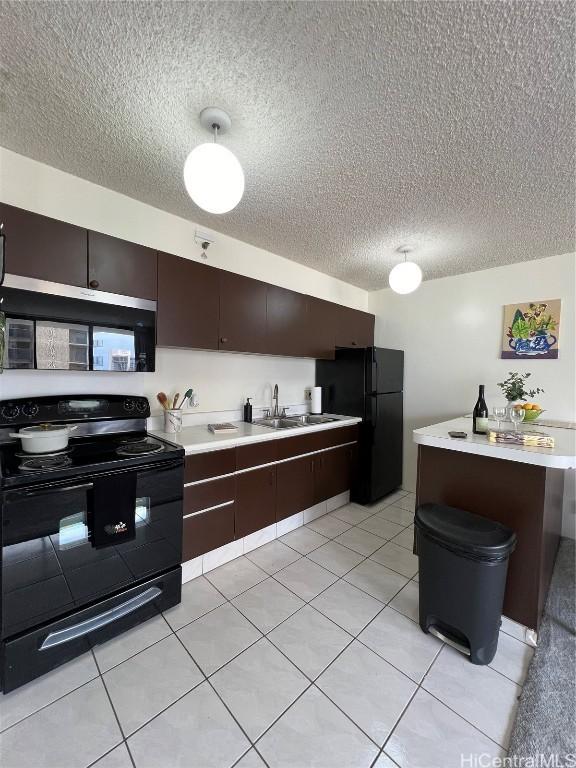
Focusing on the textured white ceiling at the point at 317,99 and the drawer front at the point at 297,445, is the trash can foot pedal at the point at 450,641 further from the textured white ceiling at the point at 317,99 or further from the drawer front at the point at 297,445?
the textured white ceiling at the point at 317,99

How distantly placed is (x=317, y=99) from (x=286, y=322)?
1577mm

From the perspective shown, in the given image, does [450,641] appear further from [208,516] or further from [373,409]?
[373,409]

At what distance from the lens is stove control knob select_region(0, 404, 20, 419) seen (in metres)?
1.57

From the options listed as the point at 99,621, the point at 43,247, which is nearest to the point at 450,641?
the point at 99,621

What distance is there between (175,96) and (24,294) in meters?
1.14

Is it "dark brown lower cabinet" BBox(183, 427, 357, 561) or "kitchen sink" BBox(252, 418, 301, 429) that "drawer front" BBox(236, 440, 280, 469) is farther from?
"kitchen sink" BBox(252, 418, 301, 429)

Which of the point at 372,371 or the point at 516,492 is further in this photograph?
the point at 372,371

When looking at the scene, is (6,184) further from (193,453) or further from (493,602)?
(493,602)

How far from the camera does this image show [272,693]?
1.25 m

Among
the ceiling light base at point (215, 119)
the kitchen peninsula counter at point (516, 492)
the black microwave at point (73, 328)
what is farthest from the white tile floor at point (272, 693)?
the ceiling light base at point (215, 119)

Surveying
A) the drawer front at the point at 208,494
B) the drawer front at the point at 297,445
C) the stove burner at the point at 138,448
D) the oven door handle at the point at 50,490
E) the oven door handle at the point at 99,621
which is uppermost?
the stove burner at the point at 138,448

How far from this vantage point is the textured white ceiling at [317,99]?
0.97 meters

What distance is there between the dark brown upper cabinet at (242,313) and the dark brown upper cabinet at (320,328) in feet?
1.84

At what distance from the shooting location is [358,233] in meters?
2.39
